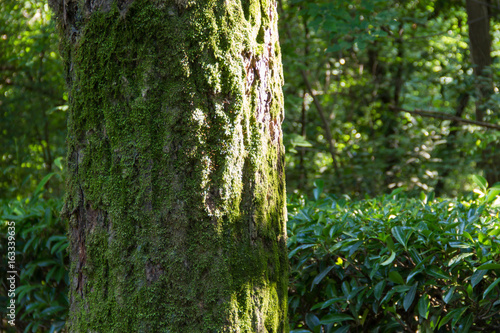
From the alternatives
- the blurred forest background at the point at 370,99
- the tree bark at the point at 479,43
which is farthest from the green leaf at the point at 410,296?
the tree bark at the point at 479,43

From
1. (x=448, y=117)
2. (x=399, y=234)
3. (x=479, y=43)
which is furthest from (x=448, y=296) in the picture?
(x=479, y=43)

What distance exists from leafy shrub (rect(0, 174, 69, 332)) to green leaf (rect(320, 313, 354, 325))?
1616mm

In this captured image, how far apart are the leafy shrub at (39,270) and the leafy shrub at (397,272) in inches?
60.2

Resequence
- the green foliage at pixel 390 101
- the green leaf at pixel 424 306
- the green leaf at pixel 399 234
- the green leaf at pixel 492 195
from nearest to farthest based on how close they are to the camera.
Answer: the green leaf at pixel 424 306
the green leaf at pixel 399 234
the green leaf at pixel 492 195
the green foliage at pixel 390 101

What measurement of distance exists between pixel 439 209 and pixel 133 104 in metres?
1.90

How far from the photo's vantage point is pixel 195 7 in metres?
1.32

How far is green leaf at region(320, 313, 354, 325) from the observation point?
6.26ft

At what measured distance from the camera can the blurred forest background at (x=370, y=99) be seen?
5.36m

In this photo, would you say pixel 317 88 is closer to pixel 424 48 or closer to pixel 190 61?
pixel 424 48

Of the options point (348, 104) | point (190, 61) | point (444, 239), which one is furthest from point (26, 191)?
point (348, 104)

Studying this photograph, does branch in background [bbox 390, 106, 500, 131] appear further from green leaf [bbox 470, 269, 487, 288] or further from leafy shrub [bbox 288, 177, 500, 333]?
green leaf [bbox 470, 269, 487, 288]

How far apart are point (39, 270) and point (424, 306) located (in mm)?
2429

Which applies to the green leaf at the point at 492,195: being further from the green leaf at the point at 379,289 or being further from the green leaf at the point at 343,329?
the green leaf at the point at 343,329

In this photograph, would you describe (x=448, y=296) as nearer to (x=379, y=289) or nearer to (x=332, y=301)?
(x=379, y=289)
